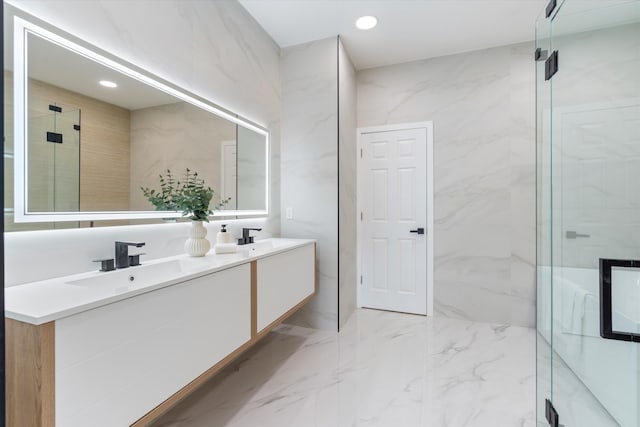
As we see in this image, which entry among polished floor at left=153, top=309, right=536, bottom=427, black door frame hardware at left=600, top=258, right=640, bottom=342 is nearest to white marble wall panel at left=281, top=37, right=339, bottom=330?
polished floor at left=153, top=309, right=536, bottom=427

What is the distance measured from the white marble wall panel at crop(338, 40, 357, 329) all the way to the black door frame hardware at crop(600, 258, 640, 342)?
1.85m

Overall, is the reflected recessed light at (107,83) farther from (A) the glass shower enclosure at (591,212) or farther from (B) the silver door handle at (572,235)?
(B) the silver door handle at (572,235)

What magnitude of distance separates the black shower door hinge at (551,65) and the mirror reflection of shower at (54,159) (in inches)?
90.5

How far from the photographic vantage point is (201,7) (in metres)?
2.03

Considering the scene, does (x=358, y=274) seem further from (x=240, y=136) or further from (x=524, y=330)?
(x=240, y=136)

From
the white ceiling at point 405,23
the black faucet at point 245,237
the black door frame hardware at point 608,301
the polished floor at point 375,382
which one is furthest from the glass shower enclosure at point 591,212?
the black faucet at point 245,237

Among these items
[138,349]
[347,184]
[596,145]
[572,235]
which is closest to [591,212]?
[572,235]

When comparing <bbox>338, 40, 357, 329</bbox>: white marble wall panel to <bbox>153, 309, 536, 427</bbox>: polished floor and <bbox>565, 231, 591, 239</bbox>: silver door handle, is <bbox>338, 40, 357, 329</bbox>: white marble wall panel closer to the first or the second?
<bbox>153, 309, 536, 427</bbox>: polished floor

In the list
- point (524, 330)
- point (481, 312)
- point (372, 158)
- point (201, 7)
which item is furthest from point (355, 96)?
point (524, 330)

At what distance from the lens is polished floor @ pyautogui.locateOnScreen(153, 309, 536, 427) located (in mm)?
1745

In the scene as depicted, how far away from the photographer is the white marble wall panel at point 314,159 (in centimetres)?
290

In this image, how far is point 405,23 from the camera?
272 centimetres

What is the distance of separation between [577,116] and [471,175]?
1597mm

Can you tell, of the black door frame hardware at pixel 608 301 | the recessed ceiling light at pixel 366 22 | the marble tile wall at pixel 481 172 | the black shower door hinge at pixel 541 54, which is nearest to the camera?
the black door frame hardware at pixel 608 301
